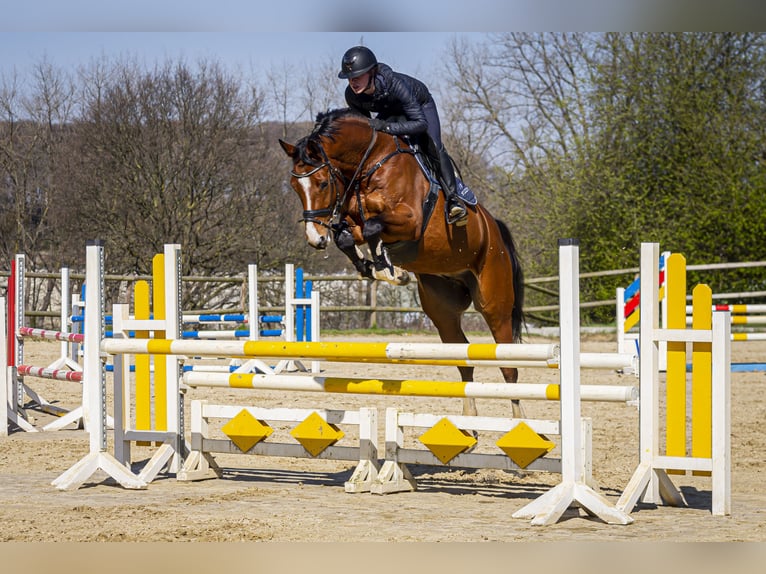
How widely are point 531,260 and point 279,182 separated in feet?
15.9

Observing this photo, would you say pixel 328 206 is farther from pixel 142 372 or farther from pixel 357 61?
pixel 142 372

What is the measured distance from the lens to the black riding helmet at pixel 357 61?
489 cm

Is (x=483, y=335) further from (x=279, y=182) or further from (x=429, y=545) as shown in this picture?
(x=429, y=545)

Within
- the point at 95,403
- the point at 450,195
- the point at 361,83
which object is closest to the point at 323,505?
the point at 95,403

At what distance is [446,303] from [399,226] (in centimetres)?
69

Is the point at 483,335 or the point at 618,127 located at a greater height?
the point at 618,127

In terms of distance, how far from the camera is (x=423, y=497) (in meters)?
4.13

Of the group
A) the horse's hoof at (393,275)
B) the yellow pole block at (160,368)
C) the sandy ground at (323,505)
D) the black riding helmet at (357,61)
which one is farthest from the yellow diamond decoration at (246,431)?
the black riding helmet at (357,61)

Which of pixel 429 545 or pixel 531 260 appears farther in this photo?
pixel 531 260

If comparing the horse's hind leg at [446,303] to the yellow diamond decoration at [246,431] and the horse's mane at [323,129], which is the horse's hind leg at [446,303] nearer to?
the horse's mane at [323,129]

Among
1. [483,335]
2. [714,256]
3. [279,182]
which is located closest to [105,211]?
[279,182]

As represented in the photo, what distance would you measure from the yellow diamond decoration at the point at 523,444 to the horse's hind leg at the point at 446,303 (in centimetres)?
169

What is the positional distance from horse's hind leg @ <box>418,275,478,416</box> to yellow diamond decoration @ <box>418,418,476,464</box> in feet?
5.04

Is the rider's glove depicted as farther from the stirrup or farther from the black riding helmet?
the stirrup
